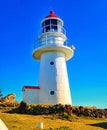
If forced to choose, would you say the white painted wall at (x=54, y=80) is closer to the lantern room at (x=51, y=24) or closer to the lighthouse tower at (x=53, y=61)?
the lighthouse tower at (x=53, y=61)

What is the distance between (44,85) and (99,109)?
20.9 ft

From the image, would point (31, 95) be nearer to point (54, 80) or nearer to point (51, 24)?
point (54, 80)

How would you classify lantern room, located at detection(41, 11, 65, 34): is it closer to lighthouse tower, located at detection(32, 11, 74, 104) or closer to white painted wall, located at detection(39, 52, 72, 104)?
lighthouse tower, located at detection(32, 11, 74, 104)

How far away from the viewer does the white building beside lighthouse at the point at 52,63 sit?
25.4 m

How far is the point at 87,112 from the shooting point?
2145 centimetres

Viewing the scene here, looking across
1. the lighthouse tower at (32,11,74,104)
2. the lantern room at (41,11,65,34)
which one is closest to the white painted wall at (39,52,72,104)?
the lighthouse tower at (32,11,74,104)

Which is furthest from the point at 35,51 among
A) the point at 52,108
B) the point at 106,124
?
the point at 106,124

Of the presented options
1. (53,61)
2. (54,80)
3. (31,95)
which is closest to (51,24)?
(53,61)

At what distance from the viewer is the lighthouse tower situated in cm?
2539

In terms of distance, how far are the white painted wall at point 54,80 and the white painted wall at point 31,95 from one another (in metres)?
0.50

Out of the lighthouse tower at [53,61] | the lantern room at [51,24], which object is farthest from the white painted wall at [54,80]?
the lantern room at [51,24]

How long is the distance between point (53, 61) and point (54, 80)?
2132mm

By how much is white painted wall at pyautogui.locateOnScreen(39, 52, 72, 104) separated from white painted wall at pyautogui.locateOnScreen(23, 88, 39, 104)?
500 mm

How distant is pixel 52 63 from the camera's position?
2652 centimetres
